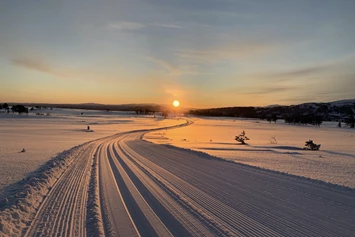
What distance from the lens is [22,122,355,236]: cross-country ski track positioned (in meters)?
5.90

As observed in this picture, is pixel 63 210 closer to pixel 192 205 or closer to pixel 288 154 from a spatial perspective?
pixel 192 205

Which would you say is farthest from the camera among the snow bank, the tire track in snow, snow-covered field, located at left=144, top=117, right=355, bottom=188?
snow-covered field, located at left=144, top=117, right=355, bottom=188

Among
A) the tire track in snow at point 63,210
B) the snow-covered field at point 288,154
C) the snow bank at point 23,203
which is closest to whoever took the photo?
the tire track in snow at point 63,210

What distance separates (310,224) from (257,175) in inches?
205

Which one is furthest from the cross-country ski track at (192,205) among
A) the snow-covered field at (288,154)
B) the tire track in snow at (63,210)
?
the snow-covered field at (288,154)

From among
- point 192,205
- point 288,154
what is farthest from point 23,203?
point 288,154

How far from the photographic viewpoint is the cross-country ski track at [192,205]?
19.4 ft

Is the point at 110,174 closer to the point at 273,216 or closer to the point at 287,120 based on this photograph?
the point at 273,216

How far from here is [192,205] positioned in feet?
24.6

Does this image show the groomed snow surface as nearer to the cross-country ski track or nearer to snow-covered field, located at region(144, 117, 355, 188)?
the cross-country ski track

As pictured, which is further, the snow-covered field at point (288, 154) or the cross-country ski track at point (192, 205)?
the snow-covered field at point (288, 154)

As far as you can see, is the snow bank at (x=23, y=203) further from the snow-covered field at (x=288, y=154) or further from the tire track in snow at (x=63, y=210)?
the snow-covered field at (x=288, y=154)

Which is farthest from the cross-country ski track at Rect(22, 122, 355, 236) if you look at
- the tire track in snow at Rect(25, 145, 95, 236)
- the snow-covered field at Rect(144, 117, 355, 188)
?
the snow-covered field at Rect(144, 117, 355, 188)

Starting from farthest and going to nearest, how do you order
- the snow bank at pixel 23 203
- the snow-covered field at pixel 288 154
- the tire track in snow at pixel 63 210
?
the snow-covered field at pixel 288 154
the snow bank at pixel 23 203
the tire track in snow at pixel 63 210
